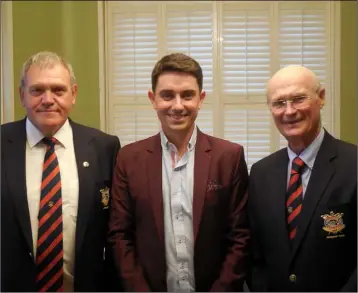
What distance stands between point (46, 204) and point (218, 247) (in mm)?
725

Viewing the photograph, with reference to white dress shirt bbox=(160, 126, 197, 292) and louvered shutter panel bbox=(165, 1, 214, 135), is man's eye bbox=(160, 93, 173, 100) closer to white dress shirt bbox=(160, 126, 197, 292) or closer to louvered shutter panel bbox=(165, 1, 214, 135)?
white dress shirt bbox=(160, 126, 197, 292)

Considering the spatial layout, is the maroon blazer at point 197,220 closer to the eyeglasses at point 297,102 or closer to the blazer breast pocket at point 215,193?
the blazer breast pocket at point 215,193

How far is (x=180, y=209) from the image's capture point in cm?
193

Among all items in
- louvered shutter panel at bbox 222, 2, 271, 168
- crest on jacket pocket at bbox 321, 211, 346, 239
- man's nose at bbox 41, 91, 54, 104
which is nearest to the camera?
crest on jacket pocket at bbox 321, 211, 346, 239

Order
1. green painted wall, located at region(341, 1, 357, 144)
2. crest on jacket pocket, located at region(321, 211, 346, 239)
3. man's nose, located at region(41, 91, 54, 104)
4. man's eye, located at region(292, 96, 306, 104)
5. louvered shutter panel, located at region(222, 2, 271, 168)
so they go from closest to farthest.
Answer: crest on jacket pocket, located at region(321, 211, 346, 239), man's eye, located at region(292, 96, 306, 104), man's nose, located at region(41, 91, 54, 104), green painted wall, located at region(341, 1, 357, 144), louvered shutter panel, located at region(222, 2, 271, 168)

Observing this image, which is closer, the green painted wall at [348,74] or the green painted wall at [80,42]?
the green painted wall at [348,74]

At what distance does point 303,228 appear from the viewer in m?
1.77

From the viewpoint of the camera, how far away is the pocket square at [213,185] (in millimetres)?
1945

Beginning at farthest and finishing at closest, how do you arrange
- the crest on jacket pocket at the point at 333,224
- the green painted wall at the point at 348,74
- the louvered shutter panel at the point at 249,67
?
the louvered shutter panel at the point at 249,67 < the green painted wall at the point at 348,74 < the crest on jacket pocket at the point at 333,224

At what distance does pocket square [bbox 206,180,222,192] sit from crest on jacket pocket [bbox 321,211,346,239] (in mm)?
442

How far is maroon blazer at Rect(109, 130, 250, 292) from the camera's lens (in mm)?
1918

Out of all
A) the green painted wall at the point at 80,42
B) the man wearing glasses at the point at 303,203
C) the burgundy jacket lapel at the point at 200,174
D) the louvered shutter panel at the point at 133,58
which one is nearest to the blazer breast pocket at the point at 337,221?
the man wearing glasses at the point at 303,203

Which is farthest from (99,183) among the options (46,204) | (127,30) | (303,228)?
(127,30)

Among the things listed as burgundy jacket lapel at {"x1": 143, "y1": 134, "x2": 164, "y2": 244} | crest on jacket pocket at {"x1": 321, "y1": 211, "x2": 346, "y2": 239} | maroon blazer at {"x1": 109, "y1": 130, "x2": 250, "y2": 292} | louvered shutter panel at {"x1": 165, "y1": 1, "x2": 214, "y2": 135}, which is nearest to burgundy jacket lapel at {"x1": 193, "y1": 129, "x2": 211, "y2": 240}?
maroon blazer at {"x1": 109, "y1": 130, "x2": 250, "y2": 292}
